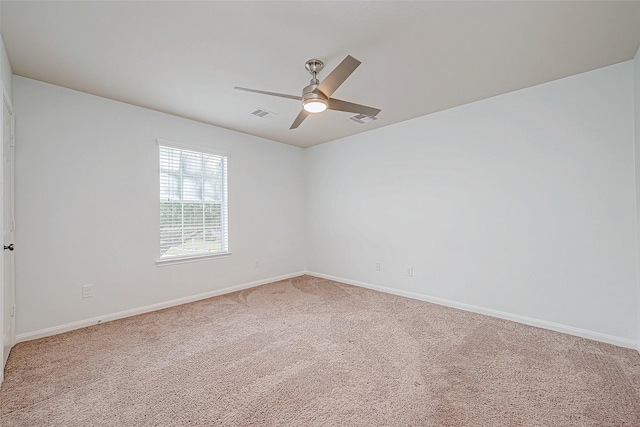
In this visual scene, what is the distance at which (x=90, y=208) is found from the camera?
3.21m

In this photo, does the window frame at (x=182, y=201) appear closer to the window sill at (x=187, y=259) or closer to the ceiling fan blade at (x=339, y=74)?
the window sill at (x=187, y=259)

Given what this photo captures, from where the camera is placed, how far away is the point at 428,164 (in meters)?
3.95

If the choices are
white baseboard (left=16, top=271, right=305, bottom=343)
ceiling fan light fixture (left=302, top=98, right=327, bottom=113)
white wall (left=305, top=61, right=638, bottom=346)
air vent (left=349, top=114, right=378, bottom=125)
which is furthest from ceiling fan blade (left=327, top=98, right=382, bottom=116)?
white baseboard (left=16, top=271, right=305, bottom=343)

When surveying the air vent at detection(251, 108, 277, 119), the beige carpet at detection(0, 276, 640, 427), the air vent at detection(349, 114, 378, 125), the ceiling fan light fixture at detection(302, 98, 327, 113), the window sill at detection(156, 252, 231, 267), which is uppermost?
the air vent at detection(251, 108, 277, 119)

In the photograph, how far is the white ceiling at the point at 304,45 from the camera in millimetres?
1920

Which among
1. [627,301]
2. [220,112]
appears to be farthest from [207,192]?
[627,301]

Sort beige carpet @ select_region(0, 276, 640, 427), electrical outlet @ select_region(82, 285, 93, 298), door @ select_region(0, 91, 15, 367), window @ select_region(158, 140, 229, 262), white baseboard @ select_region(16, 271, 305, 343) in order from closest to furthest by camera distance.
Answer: beige carpet @ select_region(0, 276, 640, 427) < door @ select_region(0, 91, 15, 367) < white baseboard @ select_region(16, 271, 305, 343) < electrical outlet @ select_region(82, 285, 93, 298) < window @ select_region(158, 140, 229, 262)

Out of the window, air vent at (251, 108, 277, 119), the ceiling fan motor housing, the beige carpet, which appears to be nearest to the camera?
the beige carpet

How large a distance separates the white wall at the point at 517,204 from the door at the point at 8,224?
13.2 feet

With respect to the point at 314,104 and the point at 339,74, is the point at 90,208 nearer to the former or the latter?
the point at 314,104

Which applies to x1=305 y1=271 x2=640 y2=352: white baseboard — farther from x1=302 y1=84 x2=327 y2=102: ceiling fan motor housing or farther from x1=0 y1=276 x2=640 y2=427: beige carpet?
x1=302 y1=84 x2=327 y2=102: ceiling fan motor housing

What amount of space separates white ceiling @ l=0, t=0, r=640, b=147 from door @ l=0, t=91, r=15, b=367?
572mm

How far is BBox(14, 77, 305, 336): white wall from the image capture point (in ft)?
9.34

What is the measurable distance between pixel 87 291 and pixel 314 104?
3144 mm
